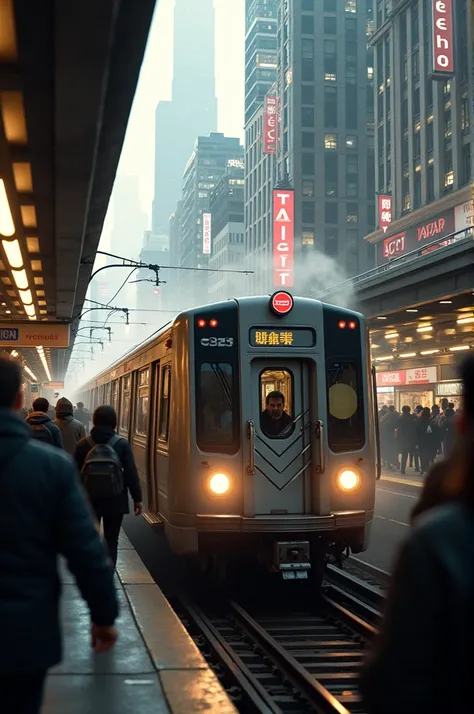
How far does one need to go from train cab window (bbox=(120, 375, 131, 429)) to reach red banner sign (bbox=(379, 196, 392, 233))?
5217 centimetres

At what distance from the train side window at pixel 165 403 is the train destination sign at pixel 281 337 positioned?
1.22 m

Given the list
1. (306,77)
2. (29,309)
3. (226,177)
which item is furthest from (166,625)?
(226,177)

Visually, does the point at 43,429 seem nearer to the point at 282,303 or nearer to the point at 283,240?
the point at 282,303

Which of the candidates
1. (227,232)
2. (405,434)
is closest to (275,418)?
(405,434)

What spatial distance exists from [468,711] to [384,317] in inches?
1003

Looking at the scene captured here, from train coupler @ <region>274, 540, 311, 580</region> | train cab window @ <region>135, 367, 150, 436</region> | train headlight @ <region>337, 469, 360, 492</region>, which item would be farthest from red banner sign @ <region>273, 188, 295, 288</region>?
train coupler @ <region>274, 540, 311, 580</region>

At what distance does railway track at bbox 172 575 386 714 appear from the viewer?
584cm

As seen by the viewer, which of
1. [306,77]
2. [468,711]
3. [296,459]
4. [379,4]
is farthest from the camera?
[306,77]

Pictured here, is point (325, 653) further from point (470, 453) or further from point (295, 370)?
point (470, 453)

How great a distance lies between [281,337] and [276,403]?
71 centimetres

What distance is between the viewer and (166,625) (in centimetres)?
664

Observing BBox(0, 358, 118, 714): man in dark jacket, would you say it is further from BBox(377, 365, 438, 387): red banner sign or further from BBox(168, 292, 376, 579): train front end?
BBox(377, 365, 438, 387): red banner sign

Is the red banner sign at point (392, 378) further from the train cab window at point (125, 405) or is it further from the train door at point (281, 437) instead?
the train door at point (281, 437)

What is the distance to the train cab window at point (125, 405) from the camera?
13.9m
